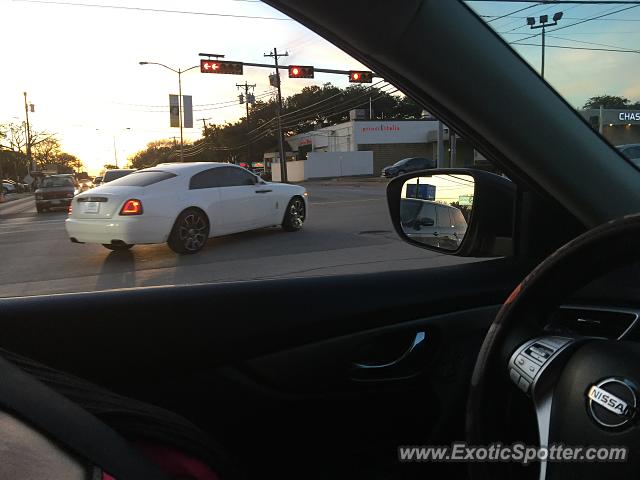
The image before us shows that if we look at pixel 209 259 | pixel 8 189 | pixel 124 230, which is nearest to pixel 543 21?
pixel 209 259

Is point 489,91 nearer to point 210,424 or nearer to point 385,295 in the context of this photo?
point 385,295

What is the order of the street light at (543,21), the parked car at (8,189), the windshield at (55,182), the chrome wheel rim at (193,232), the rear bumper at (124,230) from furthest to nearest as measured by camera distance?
1. the parked car at (8,189)
2. the windshield at (55,182)
3. the chrome wheel rim at (193,232)
4. the rear bumper at (124,230)
5. the street light at (543,21)

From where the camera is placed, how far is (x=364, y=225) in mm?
10867

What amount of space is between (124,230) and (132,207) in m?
0.38

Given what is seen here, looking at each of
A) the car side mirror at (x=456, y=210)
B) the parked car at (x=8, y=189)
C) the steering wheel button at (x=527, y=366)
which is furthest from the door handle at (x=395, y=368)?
the parked car at (x=8, y=189)

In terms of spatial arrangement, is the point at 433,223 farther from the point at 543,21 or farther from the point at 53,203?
the point at 53,203

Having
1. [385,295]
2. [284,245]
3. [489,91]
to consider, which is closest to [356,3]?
[489,91]

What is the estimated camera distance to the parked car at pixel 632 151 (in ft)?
5.70

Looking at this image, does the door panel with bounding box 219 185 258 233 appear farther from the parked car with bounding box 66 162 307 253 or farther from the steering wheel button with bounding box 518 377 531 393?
the steering wheel button with bounding box 518 377 531 393

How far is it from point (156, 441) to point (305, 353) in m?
1.03

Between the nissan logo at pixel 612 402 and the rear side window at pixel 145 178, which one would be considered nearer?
the nissan logo at pixel 612 402

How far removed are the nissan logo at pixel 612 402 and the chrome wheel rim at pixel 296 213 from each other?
31.9 feet

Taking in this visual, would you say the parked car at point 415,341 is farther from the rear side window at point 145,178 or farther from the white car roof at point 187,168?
the white car roof at point 187,168

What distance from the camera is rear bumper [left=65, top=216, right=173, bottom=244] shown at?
7.82 metres
